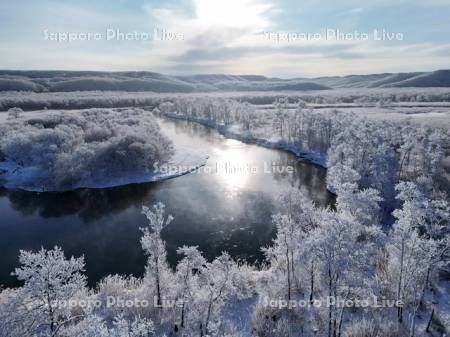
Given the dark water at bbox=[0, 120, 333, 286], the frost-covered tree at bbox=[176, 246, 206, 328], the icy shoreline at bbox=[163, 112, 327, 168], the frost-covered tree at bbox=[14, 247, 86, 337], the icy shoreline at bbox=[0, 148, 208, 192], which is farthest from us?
the icy shoreline at bbox=[163, 112, 327, 168]

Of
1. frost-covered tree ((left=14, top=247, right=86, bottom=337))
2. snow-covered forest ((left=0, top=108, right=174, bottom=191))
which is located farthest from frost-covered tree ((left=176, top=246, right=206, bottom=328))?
snow-covered forest ((left=0, top=108, right=174, bottom=191))

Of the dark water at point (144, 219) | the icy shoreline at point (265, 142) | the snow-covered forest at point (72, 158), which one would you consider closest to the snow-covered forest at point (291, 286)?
the dark water at point (144, 219)

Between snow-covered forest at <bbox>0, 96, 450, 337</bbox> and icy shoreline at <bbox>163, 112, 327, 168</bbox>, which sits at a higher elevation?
icy shoreline at <bbox>163, 112, 327, 168</bbox>

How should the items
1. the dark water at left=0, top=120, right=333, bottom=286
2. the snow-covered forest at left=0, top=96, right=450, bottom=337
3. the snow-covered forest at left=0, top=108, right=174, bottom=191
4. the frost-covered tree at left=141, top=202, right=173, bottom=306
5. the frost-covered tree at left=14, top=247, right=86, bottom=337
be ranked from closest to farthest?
the frost-covered tree at left=14, top=247, right=86, bottom=337 < the snow-covered forest at left=0, top=96, right=450, bottom=337 < the frost-covered tree at left=141, top=202, right=173, bottom=306 < the dark water at left=0, top=120, right=333, bottom=286 < the snow-covered forest at left=0, top=108, right=174, bottom=191

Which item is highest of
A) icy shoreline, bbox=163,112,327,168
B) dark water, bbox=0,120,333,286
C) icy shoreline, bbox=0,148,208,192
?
icy shoreline, bbox=163,112,327,168

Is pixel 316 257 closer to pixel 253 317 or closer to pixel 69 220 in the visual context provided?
pixel 253 317

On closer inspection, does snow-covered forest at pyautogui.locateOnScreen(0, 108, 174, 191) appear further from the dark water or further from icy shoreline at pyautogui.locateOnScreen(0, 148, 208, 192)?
the dark water

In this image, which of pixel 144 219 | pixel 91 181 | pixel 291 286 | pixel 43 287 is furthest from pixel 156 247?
pixel 91 181

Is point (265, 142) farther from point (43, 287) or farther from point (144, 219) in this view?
point (43, 287)
